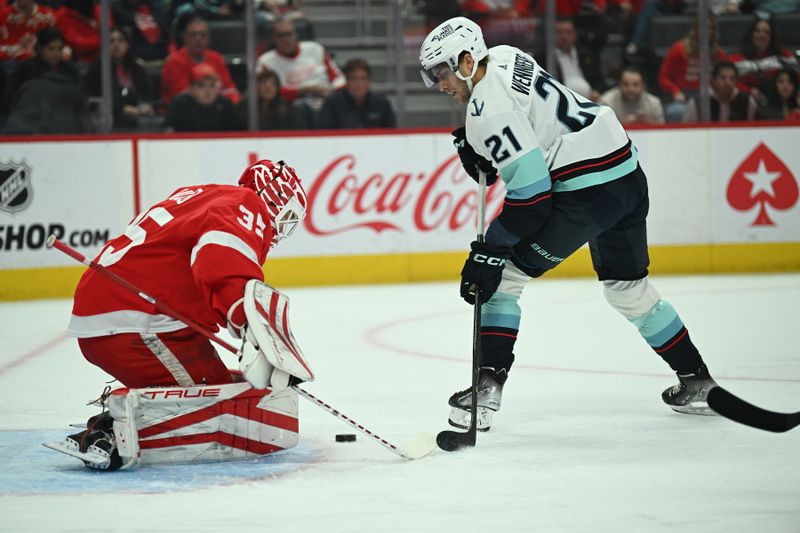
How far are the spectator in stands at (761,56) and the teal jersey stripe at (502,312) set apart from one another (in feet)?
17.3

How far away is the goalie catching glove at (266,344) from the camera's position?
3.03 meters

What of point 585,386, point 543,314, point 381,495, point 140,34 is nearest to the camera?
point 381,495

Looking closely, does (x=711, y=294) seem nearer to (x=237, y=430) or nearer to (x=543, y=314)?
(x=543, y=314)

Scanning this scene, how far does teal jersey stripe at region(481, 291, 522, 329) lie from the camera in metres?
3.95

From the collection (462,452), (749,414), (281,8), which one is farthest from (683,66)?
(462,452)

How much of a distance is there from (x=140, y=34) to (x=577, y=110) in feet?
16.0

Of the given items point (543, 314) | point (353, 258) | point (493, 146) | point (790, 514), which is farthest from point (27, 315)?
point (790, 514)

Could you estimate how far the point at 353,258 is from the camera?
26.7 feet

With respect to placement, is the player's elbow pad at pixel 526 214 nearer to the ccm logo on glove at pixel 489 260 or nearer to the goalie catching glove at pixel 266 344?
the ccm logo on glove at pixel 489 260

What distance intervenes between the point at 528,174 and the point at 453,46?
0.45m

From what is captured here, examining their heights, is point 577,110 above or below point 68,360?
above

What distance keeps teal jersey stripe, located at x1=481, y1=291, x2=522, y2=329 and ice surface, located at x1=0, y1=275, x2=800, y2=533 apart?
1.09 feet

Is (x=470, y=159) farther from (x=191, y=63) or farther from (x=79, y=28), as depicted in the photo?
(x=79, y=28)

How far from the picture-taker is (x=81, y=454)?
3346 millimetres
